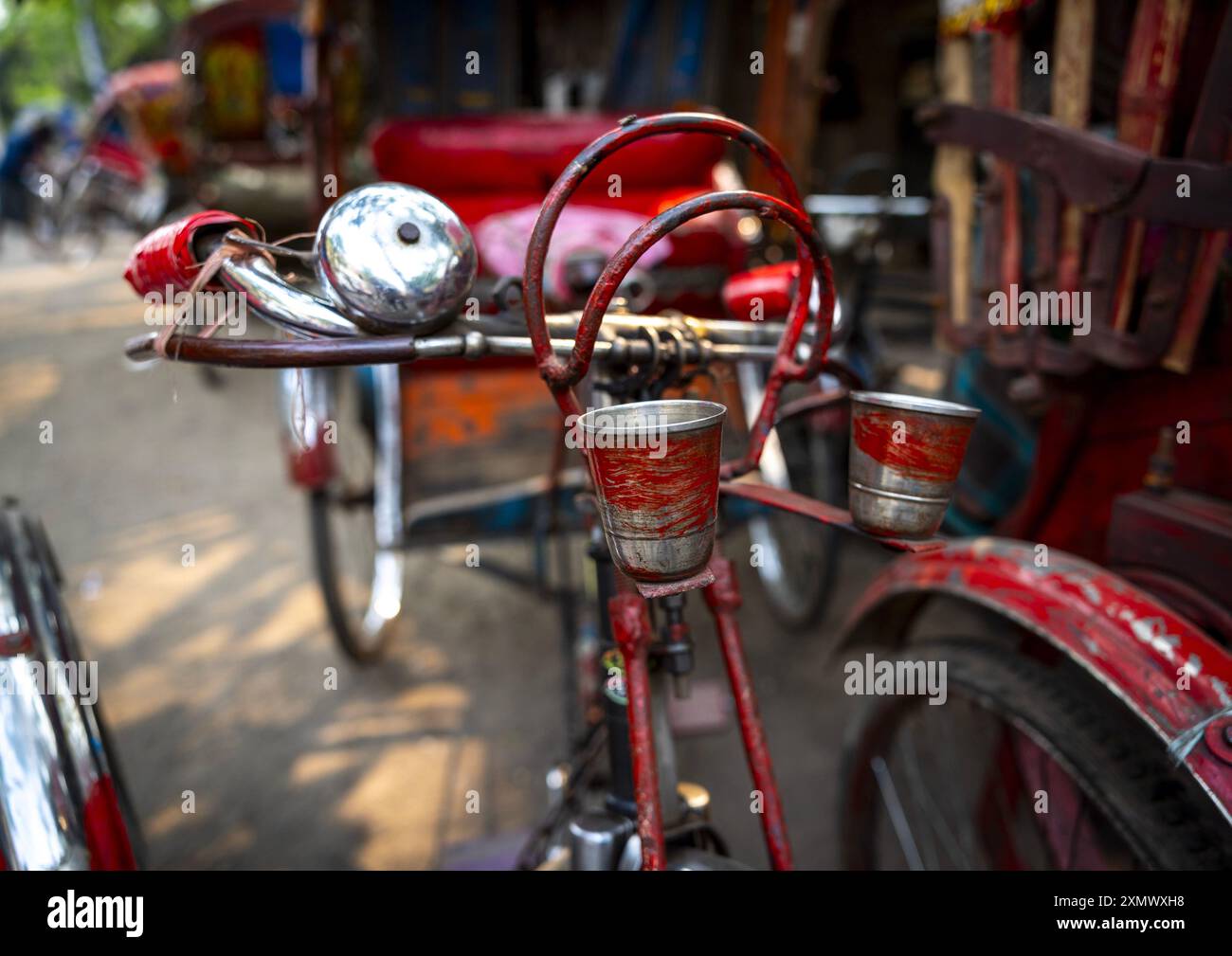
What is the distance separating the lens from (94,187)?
9.64m

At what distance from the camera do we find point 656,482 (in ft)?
2.58

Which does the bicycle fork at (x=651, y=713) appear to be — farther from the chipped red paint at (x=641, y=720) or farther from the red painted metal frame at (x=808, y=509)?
the red painted metal frame at (x=808, y=509)

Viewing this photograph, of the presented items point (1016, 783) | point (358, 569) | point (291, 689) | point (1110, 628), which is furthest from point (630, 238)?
point (358, 569)

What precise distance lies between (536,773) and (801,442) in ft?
6.10

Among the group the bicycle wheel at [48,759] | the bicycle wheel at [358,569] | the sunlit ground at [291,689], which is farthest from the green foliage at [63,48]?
the bicycle wheel at [48,759]

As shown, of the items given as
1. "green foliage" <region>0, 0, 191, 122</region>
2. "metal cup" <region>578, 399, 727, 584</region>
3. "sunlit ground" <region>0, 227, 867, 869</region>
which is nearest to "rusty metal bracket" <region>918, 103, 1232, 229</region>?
"metal cup" <region>578, 399, 727, 584</region>

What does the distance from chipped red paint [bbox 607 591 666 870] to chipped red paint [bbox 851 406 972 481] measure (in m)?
0.38

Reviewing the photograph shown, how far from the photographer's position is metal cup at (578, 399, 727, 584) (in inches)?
30.5

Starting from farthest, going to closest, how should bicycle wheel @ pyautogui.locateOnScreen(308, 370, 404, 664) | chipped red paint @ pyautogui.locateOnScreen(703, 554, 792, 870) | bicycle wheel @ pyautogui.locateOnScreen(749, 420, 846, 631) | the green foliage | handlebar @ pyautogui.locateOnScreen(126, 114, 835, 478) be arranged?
the green foliage → bicycle wheel @ pyautogui.locateOnScreen(749, 420, 846, 631) → bicycle wheel @ pyautogui.locateOnScreen(308, 370, 404, 664) → chipped red paint @ pyautogui.locateOnScreen(703, 554, 792, 870) → handlebar @ pyautogui.locateOnScreen(126, 114, 835, 478)

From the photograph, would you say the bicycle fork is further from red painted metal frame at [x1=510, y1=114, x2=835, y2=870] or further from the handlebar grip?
the handlebar grip

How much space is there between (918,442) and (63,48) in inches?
1348

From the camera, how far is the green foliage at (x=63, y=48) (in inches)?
720

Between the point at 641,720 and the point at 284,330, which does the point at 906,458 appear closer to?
the point at 641,720
